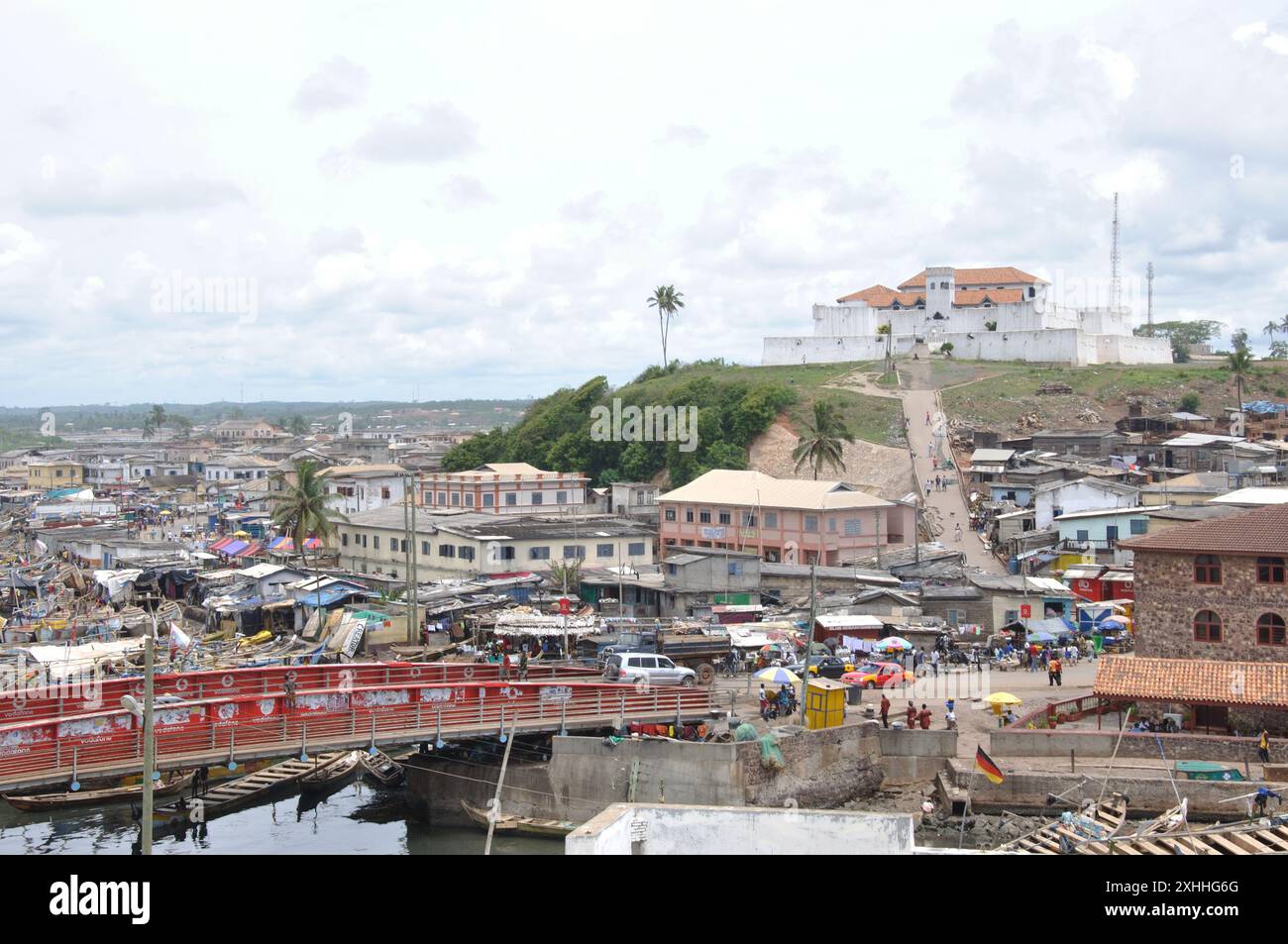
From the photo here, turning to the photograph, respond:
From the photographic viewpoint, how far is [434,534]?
219 feet

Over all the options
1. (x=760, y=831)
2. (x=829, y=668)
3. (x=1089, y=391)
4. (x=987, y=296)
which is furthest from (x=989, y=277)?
(x=760, y=831)

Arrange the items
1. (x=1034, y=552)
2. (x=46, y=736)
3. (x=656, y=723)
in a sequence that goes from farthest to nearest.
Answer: (x=1034, y=552) → (x=656, y=723) → (x=46, y=736)

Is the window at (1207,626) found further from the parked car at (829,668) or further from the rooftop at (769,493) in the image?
the rooftop at (769,493)

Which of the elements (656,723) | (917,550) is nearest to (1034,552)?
(917,550)

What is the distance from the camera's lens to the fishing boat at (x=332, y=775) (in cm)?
3872

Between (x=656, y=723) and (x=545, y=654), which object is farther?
(x=545, y=654)

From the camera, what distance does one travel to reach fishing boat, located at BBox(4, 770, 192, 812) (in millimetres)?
35812

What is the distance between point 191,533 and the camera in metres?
91.6

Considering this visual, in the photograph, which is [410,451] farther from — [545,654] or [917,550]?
[545,654]

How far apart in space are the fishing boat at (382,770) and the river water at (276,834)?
152cm
